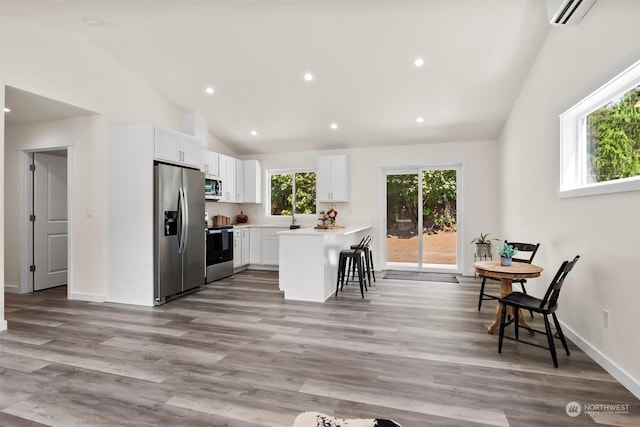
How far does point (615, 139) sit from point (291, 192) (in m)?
5.42

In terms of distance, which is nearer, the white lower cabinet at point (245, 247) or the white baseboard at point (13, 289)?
the white baseboard at point (13, 289)

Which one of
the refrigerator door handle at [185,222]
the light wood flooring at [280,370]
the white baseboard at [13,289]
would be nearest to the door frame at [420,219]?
the light wood flooring at [280,370]

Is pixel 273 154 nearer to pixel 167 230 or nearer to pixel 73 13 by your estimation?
pixel 167 230

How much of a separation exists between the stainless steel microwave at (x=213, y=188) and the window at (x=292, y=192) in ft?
4.63

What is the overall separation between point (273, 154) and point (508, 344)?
5.57m

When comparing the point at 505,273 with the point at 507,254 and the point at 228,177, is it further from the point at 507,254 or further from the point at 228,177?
the point at 228,177

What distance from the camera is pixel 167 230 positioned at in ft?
14.2

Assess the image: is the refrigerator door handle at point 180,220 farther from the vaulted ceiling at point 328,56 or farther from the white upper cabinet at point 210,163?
the vaulted ceiling at point 328,56

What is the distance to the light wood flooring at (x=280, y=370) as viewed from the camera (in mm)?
1939

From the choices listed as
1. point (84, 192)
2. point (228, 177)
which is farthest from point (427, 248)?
point (84, 192)

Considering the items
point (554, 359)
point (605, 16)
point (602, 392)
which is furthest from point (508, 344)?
point (605, 16)

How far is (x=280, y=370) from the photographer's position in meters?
2.46

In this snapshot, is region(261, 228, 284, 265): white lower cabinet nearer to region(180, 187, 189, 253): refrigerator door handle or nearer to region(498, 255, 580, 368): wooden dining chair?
region(180, 187, 189, 253): refrigerator door handle

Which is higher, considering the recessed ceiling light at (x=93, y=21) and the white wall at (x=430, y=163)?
the recessed ceiling light at (x=93, y=21)
